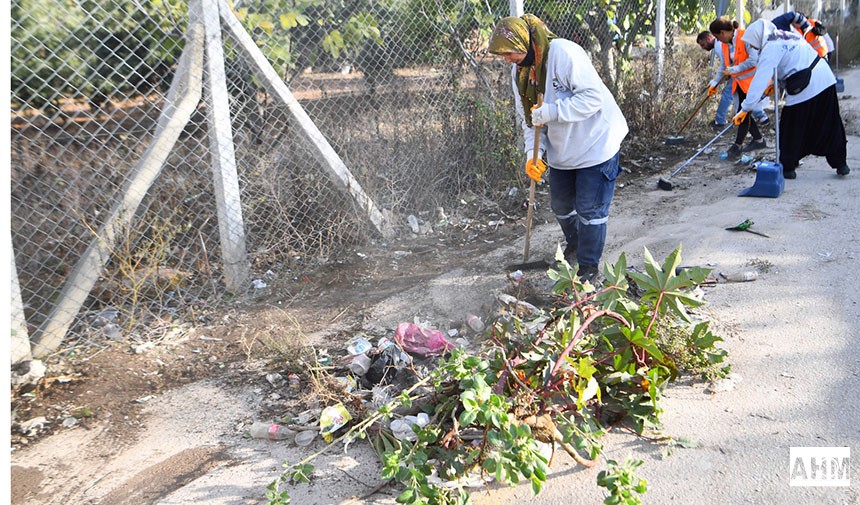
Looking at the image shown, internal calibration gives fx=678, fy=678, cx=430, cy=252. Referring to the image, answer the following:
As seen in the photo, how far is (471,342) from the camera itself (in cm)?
374

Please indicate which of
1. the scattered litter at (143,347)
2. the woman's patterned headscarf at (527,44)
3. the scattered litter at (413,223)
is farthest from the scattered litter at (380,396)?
the scattered litter at (413,223)

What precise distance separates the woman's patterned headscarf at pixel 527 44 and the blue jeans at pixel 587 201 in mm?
542

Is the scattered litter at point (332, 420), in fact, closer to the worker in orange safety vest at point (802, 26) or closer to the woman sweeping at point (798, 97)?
the woman sweeping at point (798, 97)

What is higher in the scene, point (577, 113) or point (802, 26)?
point (802, 26)

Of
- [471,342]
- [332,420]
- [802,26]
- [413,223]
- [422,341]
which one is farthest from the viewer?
[802,26]

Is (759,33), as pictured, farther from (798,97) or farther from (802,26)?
(802,26)

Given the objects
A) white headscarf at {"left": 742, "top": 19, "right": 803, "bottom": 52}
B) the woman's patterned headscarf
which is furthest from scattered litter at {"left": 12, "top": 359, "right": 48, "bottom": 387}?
white headscarf at {"left": 742, "top": 19, "right": 803, "bottom": 52}

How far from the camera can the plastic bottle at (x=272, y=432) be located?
116 inches

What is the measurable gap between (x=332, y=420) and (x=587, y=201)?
210cm

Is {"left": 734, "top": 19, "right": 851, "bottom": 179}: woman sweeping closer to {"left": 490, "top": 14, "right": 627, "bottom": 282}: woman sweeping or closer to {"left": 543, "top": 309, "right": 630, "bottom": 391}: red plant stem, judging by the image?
{"left": 490, "top": 14, "right": 627, "bottom": 282}: woman sweeping

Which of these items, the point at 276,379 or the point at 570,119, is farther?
the point at 570,119

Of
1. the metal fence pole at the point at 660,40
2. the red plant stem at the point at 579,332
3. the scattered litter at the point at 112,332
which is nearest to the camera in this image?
the red plant stem at the point at 579,332

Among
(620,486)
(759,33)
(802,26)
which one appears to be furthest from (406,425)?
(802,26)

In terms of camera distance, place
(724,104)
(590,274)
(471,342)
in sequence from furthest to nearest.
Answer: (724,104) → (590,274) → (471,342)
